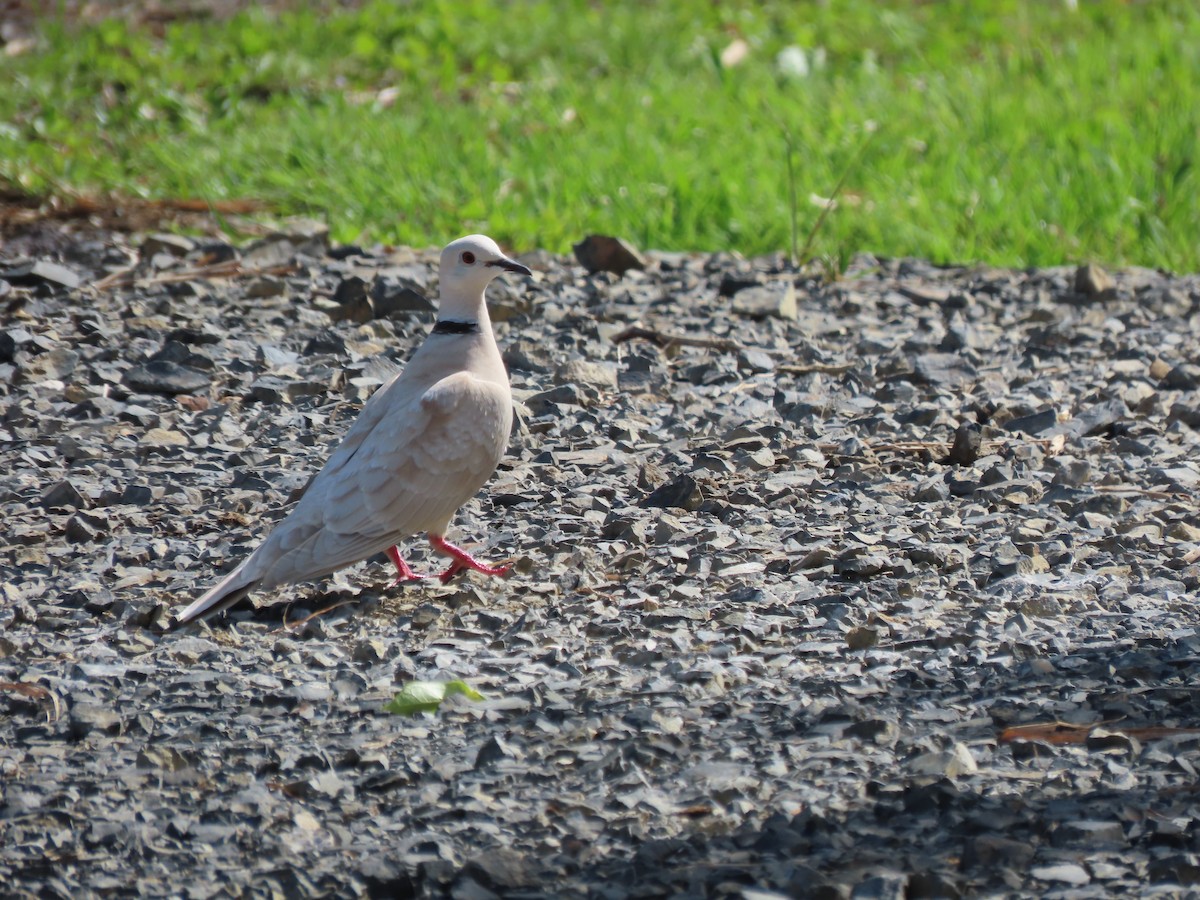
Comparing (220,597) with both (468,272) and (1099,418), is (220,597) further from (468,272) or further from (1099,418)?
(1099,418)

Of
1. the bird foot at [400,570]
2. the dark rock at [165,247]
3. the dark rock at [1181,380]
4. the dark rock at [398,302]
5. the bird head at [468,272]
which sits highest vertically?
the bird head at [468,272]

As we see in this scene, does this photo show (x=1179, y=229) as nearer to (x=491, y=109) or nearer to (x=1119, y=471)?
(x=1119, y=471)

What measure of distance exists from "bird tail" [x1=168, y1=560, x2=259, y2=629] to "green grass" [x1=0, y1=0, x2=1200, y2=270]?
3672 millimetres

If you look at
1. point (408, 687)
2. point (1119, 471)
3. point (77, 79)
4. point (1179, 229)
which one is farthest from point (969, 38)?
point (408, 687)

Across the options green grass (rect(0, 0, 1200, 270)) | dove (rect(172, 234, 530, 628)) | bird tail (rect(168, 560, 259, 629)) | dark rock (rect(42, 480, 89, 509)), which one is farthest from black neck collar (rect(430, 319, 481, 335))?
green grass (rect(0, 0, 1200, 270))

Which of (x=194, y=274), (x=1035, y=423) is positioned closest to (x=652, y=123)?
(x=194, y=274)

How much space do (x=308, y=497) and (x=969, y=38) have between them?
853cm

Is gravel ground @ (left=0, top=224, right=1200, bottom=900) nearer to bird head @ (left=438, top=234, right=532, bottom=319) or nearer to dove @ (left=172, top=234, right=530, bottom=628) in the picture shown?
dove @ (left=172, top=234, right=530, bottom=628)

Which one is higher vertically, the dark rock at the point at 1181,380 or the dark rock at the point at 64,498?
the dark rock at the point at 64,498

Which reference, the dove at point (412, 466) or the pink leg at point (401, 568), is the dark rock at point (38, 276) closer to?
the dove at point (412, 466)

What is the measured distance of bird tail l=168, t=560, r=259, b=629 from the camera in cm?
359

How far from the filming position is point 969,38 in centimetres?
1115

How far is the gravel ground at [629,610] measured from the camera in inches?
109

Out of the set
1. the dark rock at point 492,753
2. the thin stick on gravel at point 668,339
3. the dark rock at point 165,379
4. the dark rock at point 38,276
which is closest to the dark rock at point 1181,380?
the thin stick on gravel at point 668,339
